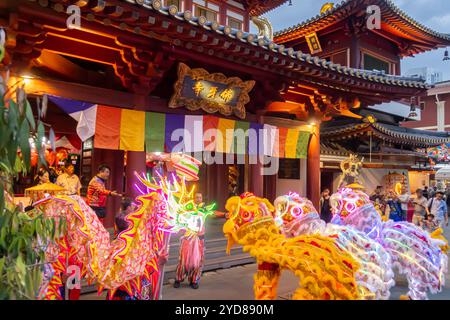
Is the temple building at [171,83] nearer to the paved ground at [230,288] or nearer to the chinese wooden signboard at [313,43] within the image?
the paved ground at [230,288]

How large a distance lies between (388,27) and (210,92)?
10842 mm

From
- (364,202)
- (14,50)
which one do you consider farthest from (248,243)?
(14,50)

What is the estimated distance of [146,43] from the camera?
5816 mm

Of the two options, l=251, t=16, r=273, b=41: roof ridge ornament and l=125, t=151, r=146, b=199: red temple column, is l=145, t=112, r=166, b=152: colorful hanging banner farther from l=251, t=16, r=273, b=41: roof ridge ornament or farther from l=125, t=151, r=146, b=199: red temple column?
l=251, t=16, r=273, b=41: roof ridge ornament

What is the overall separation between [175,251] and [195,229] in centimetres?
294

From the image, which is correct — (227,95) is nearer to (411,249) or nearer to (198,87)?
(198,87)

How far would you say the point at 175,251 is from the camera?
690 centimetres

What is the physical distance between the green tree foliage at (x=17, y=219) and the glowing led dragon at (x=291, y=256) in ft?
6.57

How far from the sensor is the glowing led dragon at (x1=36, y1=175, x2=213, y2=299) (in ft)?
12.5

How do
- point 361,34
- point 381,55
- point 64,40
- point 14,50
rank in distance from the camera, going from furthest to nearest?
point 381,55 → point 361,34 → point 64,40 → point 14,50

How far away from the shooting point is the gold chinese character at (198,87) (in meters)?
7.03

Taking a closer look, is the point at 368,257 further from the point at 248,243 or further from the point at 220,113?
the point at 220,113

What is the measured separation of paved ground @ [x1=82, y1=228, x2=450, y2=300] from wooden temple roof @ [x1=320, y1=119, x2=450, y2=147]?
21.7ft

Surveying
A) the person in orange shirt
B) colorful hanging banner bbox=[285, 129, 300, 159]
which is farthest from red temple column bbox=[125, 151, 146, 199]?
colorful hanging banner bbox=[285, 129, 300, 159]
